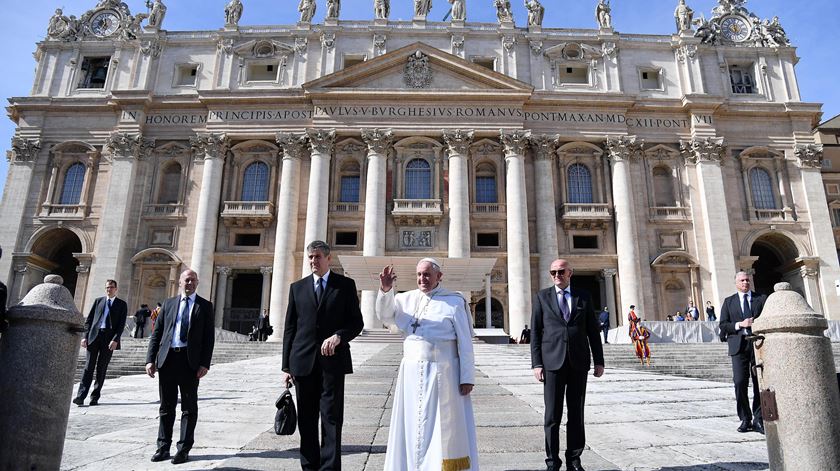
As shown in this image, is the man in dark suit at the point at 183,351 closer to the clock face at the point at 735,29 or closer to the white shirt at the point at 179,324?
the white shirt at the point at 179,324

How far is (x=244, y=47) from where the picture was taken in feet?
107

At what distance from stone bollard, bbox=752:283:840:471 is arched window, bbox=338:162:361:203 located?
2710 centimetres

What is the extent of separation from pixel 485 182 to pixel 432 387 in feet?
89.5

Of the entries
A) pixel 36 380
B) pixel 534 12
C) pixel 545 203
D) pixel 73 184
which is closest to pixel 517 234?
pixel 545 203

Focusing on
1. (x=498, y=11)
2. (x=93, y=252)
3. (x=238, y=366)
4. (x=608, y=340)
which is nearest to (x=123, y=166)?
(x=93, y=252)

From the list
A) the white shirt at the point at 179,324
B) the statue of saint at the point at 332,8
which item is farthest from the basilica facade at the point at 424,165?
the white shirt at the point at 179,324

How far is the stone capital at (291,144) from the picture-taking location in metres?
29.8

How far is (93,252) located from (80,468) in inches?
1135

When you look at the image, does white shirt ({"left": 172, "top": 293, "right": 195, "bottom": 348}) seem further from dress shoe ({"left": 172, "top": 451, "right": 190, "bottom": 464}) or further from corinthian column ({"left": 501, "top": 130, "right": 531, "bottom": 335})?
corinthian column ({"left": 501, "top": 130, "right": 531, "bottom": 335})

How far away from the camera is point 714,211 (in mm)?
29172

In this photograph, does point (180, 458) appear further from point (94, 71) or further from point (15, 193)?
point (94, 71)

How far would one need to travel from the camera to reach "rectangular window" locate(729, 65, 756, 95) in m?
32.8

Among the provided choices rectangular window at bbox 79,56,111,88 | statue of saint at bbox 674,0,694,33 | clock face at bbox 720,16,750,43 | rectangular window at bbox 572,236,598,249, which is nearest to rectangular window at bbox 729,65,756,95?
clock face at bbox 720,16,750,43

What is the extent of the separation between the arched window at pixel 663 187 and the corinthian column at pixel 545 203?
20.2ft
